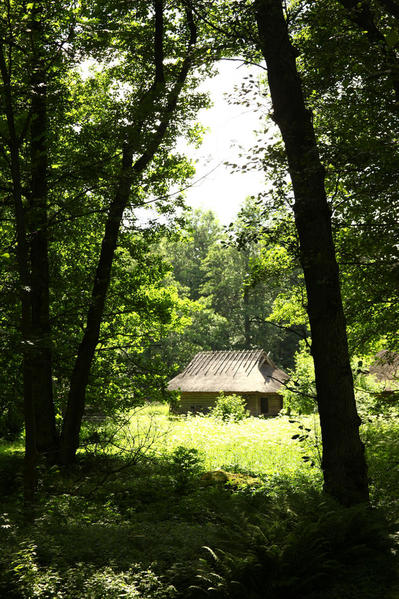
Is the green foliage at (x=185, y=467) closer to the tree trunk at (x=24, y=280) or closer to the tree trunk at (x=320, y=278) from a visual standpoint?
the tree trunk at (x=24, y=280)

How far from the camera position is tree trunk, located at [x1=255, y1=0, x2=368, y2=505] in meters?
5.85

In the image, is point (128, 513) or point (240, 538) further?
point (128, 513)

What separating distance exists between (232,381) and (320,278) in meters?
27.2

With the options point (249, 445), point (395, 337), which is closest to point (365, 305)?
point (395, 337)

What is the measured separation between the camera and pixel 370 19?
6445 mm

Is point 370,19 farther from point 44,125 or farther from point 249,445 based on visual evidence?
point 249,445

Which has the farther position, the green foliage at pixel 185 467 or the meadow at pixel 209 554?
the green foliage at pixel 185 467

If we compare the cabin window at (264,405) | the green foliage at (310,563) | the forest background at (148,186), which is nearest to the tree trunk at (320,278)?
the forest background at (148,186)

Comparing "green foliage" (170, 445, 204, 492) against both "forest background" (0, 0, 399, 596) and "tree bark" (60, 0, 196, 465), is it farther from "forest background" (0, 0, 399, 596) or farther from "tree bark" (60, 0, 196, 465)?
"tree bark" (60, 0, 196, 465)

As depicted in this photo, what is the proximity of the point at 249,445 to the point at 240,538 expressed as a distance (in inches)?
432

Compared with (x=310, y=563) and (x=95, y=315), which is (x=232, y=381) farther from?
(x=310, y=563)

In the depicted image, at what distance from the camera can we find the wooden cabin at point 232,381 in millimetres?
32219

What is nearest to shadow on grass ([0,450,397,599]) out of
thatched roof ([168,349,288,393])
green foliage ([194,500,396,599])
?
green foliage ([194,500,396,599])

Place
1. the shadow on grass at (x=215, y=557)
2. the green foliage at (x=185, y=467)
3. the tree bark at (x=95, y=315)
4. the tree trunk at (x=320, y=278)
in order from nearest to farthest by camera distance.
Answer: the shadow on grass at (x=215, y=557), the tree trunk at (x=320, y=278), the green foliage at (x=185, y=467), the tree bark at (x=95, y=315)
